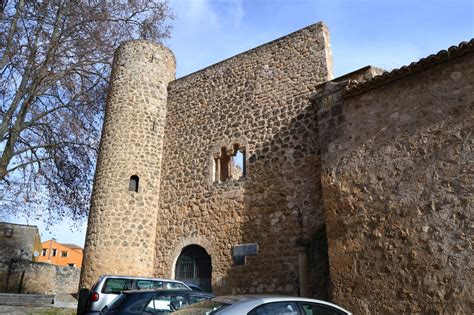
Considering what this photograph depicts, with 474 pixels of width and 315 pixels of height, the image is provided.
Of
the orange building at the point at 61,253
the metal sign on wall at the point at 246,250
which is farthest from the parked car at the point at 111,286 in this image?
the orange building at the point at 61,253

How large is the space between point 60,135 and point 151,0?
20.5 feet

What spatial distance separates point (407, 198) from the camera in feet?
21.6

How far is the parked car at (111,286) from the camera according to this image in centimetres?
698

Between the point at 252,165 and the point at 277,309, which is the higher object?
the point at 252,165

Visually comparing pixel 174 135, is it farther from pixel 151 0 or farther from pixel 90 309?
pixel 90 309

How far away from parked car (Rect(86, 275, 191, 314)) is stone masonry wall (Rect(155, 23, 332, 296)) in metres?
2.75

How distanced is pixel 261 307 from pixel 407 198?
149 inches

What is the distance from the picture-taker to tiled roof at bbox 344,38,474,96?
6527 millimetres

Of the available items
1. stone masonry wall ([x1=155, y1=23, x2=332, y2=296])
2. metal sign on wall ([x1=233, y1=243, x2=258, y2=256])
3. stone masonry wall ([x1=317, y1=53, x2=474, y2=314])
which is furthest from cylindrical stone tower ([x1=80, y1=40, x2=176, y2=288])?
stone masonry wall ([x1=317, y1=53, x2=474, y2=314])

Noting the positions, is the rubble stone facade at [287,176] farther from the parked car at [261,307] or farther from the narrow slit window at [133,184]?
the parked car at [261,307]

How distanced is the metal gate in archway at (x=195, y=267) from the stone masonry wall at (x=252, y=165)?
9.5 inches

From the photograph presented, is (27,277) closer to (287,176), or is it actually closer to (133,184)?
(133,184)

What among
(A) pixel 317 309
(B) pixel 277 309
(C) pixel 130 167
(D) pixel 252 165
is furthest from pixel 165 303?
(C) pixel 130 167

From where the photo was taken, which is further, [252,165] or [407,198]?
[252,165]
